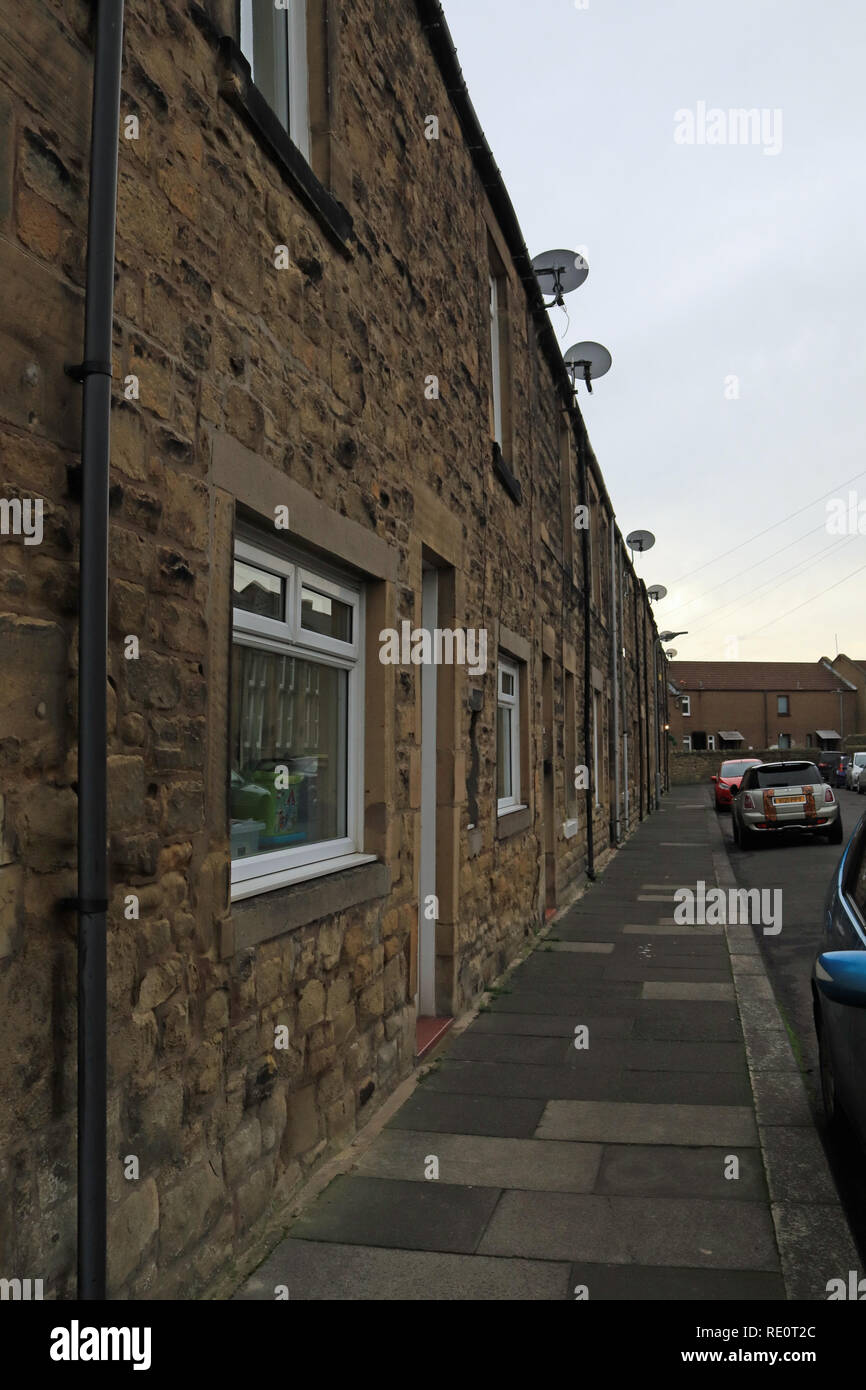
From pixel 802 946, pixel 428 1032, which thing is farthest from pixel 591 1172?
pixel 802 946

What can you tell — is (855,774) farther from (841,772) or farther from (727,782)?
(727,782)

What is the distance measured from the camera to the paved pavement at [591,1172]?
3.37m

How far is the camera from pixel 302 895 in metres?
4.09

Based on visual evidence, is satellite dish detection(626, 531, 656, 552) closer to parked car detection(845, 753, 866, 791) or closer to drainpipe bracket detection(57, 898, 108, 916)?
parked car detection(845, 753, 866, 791)

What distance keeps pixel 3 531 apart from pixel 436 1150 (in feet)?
10.7

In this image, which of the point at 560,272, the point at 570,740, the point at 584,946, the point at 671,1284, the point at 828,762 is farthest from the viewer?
the point at 828,762

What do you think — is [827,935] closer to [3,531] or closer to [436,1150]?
[436,1150]

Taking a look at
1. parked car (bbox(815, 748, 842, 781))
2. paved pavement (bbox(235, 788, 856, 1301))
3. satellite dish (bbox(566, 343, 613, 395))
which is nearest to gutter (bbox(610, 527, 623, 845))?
satellite dish (bbox(566, 343, 613, 395))

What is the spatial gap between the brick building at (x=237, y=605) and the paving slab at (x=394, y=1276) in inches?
6.3

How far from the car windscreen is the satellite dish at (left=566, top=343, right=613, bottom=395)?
745cm

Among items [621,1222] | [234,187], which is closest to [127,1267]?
[621,1222]

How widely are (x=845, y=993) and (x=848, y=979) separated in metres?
0.04

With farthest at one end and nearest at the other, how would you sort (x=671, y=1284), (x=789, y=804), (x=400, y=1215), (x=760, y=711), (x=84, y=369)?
(x=760, y=711) → (x=789, y=804) → (x=400, y=1215) → (x=671, y=1284) → (x=84, y=369)

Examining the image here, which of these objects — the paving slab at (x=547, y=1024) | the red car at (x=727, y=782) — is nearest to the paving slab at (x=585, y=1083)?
the paving slab at (x=547, y=1024)
